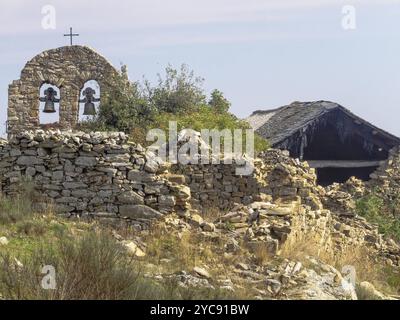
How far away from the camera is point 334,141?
75.9 feet

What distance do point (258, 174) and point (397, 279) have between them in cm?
326

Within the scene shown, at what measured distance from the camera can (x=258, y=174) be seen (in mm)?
13648

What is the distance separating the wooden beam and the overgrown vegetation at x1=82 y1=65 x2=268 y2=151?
12.8 feet

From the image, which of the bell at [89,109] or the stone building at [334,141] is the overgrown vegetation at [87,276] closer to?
the bell at [89,109]

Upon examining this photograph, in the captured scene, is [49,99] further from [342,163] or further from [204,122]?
[342,163]

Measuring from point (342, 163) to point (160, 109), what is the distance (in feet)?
22.0

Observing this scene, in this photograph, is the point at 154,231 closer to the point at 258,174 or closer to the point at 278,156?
the point at 258,174

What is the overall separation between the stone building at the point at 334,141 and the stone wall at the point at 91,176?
1033 cm

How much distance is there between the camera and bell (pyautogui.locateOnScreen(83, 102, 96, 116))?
1909cm

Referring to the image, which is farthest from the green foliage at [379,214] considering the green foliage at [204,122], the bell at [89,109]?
the bell at [89,109]

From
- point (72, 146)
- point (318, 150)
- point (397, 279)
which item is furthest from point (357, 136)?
point (72, 146)

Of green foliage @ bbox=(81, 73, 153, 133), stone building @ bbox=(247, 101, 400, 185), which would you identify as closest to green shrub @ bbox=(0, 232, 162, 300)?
green foliage @ bbox=(81, 73, 153, 133)
